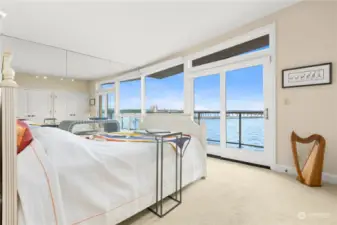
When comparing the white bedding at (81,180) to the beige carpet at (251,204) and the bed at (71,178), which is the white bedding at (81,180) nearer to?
the bed at (71,178)

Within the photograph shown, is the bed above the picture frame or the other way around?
the other way around

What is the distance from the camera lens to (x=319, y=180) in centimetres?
228

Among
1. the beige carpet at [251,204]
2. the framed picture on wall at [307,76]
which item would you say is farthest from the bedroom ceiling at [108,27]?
the beige carpet at [251,204]

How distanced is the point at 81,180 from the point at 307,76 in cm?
305

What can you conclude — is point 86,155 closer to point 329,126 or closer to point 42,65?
point 329,126

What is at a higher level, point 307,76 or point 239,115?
point 307,76

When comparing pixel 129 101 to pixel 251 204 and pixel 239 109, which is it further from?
pixel 251 204

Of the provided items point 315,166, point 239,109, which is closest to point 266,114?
point 239,109

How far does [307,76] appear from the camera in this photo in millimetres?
2645

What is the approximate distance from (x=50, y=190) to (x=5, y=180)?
0.21 m

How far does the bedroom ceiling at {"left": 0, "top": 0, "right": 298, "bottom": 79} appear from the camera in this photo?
2830 millimetres

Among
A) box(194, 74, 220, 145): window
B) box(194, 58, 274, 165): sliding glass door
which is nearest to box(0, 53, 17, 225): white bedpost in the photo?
box(194, 58, 274, 165): sliding glass door

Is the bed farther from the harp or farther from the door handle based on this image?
the door handle

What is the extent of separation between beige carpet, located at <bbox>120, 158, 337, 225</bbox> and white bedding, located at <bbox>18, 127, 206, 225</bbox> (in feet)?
0.94
